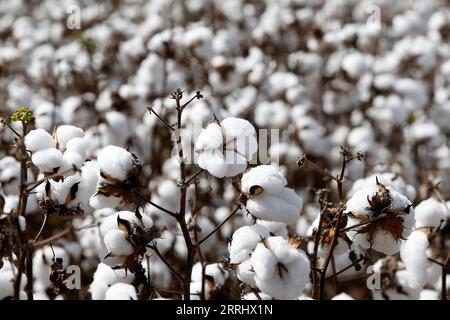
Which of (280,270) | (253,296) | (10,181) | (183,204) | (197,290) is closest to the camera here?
(280,270)

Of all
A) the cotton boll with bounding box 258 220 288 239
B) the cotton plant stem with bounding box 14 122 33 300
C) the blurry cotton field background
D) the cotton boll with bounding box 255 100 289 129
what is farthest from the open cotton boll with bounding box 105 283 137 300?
the cotton boll with bounding box 255 100 289 129

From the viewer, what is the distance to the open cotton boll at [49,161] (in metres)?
1.62

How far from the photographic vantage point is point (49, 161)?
5.32 ft

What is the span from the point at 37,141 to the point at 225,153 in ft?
1.50

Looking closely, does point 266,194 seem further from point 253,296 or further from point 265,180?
point 253,296

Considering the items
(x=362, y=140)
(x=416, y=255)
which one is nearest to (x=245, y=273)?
(x=416, y=255)

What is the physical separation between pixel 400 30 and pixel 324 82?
893mm

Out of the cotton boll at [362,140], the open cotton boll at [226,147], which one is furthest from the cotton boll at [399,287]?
the cotton boll at [362,140]

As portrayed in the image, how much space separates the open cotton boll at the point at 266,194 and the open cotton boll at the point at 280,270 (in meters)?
0.11

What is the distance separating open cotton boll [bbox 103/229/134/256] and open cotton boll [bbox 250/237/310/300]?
33 cm

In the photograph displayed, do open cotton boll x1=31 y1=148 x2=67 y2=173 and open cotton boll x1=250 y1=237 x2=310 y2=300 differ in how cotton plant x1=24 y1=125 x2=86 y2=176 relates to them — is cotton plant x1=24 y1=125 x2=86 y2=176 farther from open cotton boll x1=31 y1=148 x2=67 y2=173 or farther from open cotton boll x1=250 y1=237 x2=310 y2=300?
open cotton boll x1=250 y1=237 x2=310 y2=300

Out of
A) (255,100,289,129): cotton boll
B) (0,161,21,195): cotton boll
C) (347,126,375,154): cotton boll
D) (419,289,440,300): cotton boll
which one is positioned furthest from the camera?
(255,100,289,129): cotton boll

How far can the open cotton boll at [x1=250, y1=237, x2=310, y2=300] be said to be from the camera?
59.2 inches

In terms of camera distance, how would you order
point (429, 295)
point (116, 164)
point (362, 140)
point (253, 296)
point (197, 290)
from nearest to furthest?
1. point (116, 164)
2. point (253, 296)
3. point (197, 290)
4. point (429, 295)
5. point (362, 140)
